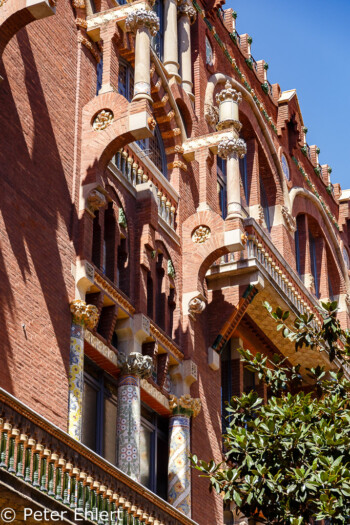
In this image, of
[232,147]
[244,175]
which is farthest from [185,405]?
[244,175]

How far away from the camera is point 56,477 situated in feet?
43.2

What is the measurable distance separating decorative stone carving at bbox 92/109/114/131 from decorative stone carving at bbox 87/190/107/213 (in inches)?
51.2

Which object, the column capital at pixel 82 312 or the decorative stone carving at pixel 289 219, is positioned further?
the decorative stone carving at pixel 289 219

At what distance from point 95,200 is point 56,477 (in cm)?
583

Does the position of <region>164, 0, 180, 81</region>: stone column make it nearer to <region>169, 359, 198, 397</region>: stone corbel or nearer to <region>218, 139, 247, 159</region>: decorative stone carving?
<region>218, 139, 247, 159</region>: decorative stone carving

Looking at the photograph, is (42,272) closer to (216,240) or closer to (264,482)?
(264,482)

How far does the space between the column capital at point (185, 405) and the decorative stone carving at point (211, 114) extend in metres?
7.61

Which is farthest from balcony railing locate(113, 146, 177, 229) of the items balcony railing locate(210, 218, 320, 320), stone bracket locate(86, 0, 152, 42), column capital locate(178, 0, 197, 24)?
column capital locate(178, 0, 197, 24)

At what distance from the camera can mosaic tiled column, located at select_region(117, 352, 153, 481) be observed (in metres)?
17.4

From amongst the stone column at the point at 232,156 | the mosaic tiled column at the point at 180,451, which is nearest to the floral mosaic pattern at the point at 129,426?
the mosaic tiled column at the point at 180,451

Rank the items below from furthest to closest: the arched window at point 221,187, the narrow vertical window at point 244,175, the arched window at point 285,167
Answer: the arched window at point 285,167
the narrow vertical window at point 244,175
the arched window at point 221,187

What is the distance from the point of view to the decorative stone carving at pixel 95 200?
17797 mm

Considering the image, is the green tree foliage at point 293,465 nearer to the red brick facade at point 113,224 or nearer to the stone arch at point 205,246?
the red brick facade at point 113,224

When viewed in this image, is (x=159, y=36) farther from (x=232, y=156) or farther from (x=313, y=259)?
(x=313, y=259)
